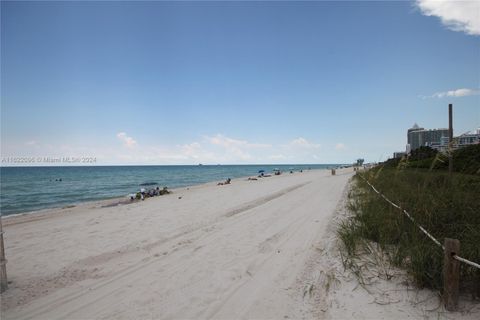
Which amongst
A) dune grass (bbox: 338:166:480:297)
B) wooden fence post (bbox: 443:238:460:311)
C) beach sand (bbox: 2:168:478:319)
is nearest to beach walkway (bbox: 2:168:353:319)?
beach sand (bbox: 2:168:478:319)

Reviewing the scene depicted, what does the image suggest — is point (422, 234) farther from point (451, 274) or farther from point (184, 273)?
point (184, 273)

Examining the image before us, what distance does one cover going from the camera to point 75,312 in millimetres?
3729

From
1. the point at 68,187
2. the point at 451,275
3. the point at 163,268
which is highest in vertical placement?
the point at 451,275

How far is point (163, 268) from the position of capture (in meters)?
5.11

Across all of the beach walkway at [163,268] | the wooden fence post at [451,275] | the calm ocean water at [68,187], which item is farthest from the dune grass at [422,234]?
the calm ocean water at [68,187]

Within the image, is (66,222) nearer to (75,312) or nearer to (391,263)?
(75,312)

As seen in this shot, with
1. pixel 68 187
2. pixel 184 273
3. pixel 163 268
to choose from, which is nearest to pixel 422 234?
pixel 184 273

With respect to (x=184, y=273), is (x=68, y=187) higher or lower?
lower

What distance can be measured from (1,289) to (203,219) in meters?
5.52

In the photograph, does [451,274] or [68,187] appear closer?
[451,274]

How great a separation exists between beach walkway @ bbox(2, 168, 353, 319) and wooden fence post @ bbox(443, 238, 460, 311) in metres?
1.54

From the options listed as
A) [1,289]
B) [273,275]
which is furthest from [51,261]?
[273,275]

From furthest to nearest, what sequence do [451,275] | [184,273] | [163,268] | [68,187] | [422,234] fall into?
1. [68,187]
2. [163,268]
3. [184,273]
4. [422,234]
5. [451,275]

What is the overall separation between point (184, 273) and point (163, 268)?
474 millimetres
